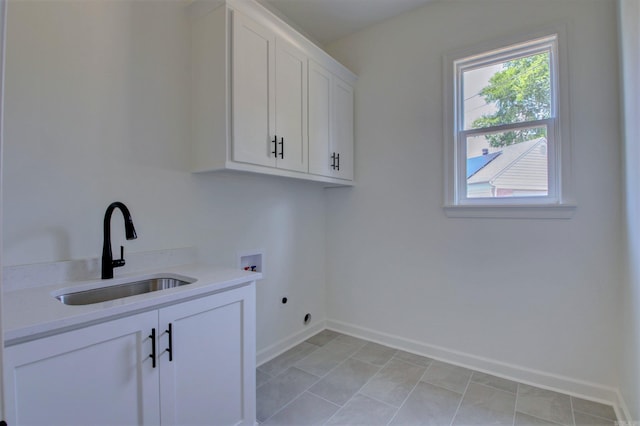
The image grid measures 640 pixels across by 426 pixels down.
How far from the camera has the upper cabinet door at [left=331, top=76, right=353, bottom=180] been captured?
2.79 meters

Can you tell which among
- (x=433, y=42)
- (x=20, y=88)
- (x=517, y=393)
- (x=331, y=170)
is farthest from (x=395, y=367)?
(x=20, y=88)

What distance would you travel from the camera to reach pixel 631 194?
1686 millimetres

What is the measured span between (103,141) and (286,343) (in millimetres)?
2023

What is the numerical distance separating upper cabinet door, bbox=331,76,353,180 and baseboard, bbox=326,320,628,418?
1.50 m

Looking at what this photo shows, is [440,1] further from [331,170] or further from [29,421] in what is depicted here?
[29,421]

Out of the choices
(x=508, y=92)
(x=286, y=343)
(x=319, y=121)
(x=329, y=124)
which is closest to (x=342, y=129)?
(x=329, y=124)

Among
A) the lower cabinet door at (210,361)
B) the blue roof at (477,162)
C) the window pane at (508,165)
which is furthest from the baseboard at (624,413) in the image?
the lower cabinet door at (210,361)

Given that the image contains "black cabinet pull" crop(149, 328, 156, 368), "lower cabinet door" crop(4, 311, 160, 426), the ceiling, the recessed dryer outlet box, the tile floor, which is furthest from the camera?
the ceiling

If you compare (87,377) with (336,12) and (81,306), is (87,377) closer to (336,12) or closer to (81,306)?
(81,306)

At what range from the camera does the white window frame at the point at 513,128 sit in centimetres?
208

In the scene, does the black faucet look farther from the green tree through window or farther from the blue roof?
the green tree through window

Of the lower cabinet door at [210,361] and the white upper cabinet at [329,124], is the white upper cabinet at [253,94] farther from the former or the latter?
the lower cabinet door at [210,361]

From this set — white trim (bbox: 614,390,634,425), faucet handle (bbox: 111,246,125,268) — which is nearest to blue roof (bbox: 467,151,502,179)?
white trim (bbox: 614,390,634,425)

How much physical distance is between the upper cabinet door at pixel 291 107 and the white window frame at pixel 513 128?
1133mm
